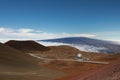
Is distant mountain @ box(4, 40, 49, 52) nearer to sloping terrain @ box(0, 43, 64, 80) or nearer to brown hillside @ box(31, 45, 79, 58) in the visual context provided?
brown hillside @ box(31, 45, 79, 58)

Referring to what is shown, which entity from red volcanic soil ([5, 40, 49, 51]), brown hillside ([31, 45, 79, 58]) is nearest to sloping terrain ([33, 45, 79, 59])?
brown hillside ([31, 45, 79, 58])

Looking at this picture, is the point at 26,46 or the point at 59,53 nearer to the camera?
the point at 59,53

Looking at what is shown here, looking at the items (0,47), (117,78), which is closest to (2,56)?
(0,47)

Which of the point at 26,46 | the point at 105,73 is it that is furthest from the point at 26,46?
the point at 105,73

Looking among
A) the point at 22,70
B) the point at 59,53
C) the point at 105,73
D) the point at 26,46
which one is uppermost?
the point at 26,46

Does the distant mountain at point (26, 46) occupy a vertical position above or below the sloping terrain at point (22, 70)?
above

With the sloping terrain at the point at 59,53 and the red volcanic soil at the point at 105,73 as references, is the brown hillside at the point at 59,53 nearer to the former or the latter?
the sloping terrain at the point at 59,53

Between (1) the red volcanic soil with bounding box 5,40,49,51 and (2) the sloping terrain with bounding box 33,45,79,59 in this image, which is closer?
(2) the sloping terrain with bounding box 33,45,79,59

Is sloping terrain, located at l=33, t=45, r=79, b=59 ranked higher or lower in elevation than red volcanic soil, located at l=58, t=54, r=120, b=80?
lower

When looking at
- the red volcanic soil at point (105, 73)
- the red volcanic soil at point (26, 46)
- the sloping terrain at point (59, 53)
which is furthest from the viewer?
the red volcanic soil at point (26, 46)

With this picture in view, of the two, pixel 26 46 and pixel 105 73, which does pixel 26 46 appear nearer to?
pixel 26 46

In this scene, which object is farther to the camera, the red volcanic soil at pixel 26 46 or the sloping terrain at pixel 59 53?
the red volcanic soil at pixel 26 46

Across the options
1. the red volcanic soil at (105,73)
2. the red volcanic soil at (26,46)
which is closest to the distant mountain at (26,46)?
the red volcanic soil at (26,46)
